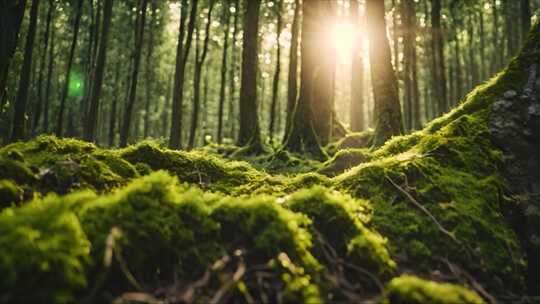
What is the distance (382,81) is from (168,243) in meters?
8.25

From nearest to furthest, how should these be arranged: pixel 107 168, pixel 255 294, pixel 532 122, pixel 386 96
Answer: pixel 255 294
pixel 107 168
pixel 532 122
pixel 386 96

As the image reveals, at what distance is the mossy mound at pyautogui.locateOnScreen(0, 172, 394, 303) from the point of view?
2.27m

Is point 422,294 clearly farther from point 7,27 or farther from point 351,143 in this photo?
point 351,143

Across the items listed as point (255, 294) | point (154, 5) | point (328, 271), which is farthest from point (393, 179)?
point (154, 5)

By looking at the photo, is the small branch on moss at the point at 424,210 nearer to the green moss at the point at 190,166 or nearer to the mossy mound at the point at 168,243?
the mossy mound at the point at 168,243

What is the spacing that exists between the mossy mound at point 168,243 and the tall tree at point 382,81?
663 centimetres

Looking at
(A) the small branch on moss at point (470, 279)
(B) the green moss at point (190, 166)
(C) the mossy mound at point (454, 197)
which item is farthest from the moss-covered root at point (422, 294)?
(B) the green moss at point (190, 166)

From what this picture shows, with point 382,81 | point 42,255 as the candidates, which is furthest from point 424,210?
point 382,81

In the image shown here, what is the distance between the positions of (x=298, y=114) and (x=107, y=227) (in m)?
10.5

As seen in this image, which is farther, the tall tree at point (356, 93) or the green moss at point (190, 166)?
the tall tree at point (356, 93)

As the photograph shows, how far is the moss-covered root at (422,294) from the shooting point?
8.38 ft

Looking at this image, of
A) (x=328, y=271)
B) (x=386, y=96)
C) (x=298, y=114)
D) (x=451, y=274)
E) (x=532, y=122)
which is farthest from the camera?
(x=298, y=114)

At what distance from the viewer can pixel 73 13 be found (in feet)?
102

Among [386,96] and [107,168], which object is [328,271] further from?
[386,96]
